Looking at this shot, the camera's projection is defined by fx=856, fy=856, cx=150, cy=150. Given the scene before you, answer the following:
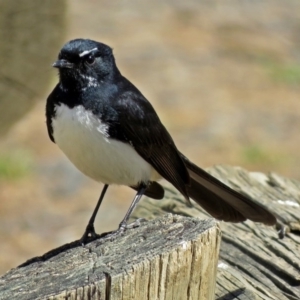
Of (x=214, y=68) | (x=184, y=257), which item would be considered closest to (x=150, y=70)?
(x=214, y=68)

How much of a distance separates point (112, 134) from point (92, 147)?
13cm

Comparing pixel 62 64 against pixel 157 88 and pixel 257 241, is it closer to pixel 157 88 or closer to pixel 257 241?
pixel 257 241

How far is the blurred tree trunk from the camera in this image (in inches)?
189

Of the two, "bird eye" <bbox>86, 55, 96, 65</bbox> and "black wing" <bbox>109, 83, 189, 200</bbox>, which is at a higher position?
"bird eye" <bbox>86, 55, 96, 65</bbox>

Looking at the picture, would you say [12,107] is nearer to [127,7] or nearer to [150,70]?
[150,70]

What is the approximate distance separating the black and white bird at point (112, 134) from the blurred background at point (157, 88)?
37cm

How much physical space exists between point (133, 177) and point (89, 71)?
643 mm

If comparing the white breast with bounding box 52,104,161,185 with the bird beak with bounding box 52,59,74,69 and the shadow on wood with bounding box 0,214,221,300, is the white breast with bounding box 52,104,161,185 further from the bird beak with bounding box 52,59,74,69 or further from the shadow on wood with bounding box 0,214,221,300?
the shadow on wood with bounding box 0,214,221,300

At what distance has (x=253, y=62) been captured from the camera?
11211 millimetres

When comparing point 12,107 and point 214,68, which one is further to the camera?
Result: point 214,68

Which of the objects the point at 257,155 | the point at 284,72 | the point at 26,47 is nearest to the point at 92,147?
the point at 26,47

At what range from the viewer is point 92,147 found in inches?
178

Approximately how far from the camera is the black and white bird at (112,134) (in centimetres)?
453

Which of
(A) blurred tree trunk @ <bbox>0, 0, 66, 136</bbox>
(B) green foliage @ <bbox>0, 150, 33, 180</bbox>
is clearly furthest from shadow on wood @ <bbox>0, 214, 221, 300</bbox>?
(B) green foliage @ <bbox>0, 150, 33, 180</bbox>
